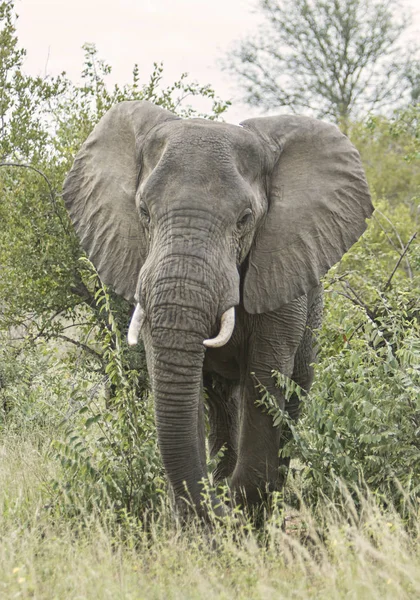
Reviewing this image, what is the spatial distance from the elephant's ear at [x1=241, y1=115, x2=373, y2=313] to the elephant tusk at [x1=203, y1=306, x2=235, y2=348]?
553 millimetres

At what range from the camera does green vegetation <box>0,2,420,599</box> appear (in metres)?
4.15

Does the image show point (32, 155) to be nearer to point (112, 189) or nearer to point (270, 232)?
point (112, 189)

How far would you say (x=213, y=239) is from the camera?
5234 mm

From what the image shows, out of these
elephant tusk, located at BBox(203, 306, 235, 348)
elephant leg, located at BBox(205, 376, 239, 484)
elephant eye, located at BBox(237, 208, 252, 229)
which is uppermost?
elephant eye, located at BBox(237, 208, 252, 229)

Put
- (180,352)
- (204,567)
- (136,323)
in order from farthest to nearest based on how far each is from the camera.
→ (136,323) < (180,352) < (204,567)

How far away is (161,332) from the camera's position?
504 cm

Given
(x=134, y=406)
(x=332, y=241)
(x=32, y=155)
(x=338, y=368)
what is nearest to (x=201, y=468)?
(x=134, y=406)

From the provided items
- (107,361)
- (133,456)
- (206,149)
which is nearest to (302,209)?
(206,149)

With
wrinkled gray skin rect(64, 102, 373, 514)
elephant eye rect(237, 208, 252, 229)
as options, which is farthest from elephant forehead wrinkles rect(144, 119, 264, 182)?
elephant eye rect(237, 208, 252, 229)

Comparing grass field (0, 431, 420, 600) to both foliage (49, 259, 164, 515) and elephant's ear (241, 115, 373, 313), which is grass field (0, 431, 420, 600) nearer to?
foliage (49, 259, 164, 515)

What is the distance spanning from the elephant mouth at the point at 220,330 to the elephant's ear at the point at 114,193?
663 millimetres

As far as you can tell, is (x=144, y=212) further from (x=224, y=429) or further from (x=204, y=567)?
(x=224, y=429)

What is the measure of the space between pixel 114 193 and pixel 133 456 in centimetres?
162

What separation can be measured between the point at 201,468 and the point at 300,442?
73 cm
